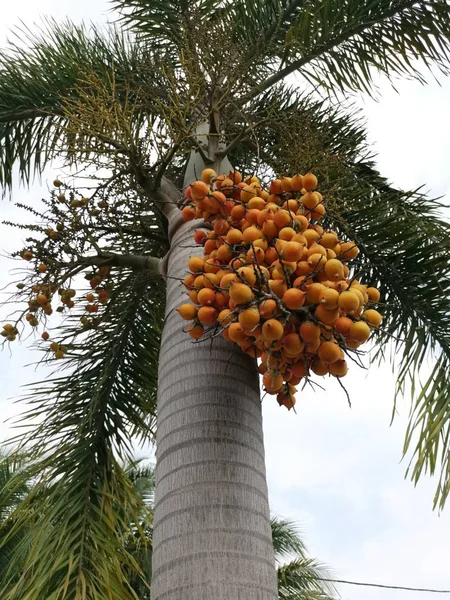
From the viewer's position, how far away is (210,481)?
156cm

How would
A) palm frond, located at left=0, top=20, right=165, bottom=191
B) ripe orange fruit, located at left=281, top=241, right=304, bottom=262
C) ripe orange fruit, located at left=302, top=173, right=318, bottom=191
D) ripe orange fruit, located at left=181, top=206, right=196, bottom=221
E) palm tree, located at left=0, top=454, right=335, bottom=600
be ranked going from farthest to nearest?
palm tree, located at left=0, top=454, right=335, bottom=600, palm frond, located at left=0, top=20, right=165, bottom=191, ripe orange fruit, located at left=181, top=206, right=196, bottom=221, ripe orange fruit, located at left=302, top=173, right=318, bottom=191, ripe orange fruit, located at left=281, top=241, right=304, bottom=262

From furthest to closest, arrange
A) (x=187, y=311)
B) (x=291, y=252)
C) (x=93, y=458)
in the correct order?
(x=93, y=458)
(x=187, y=311)
(x=291, y=252)

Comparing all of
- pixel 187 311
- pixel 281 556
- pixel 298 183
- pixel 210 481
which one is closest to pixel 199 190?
pixel 298 183

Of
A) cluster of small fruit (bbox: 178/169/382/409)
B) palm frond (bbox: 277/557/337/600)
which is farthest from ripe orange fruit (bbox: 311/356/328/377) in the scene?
palm frond (bbox: 277/557/337/600)

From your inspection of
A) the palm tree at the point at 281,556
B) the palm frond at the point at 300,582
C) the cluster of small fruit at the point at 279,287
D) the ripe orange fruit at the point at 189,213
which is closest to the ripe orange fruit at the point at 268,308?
the cluster of small fruit at the point at 279,287

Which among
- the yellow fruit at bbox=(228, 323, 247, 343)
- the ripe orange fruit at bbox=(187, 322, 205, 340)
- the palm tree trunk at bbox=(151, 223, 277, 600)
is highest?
the ripe orange fruit at bbox=(187, 322, 205, 340)

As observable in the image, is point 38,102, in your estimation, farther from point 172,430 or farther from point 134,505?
point 172,430

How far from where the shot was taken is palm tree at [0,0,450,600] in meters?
1.60

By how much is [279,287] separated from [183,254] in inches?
30.3

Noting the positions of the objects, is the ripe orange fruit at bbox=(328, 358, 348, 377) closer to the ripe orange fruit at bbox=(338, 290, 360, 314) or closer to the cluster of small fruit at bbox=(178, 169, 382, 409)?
the cluster of small fruit at bbox=(178, 169, 382, 409)

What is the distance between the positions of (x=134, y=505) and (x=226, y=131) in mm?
1765

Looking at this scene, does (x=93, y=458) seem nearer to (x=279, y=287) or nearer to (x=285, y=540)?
(x=279, y=287)

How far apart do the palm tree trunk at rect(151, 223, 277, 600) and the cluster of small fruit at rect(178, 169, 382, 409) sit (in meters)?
0.10

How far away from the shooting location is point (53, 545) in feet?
8.33
